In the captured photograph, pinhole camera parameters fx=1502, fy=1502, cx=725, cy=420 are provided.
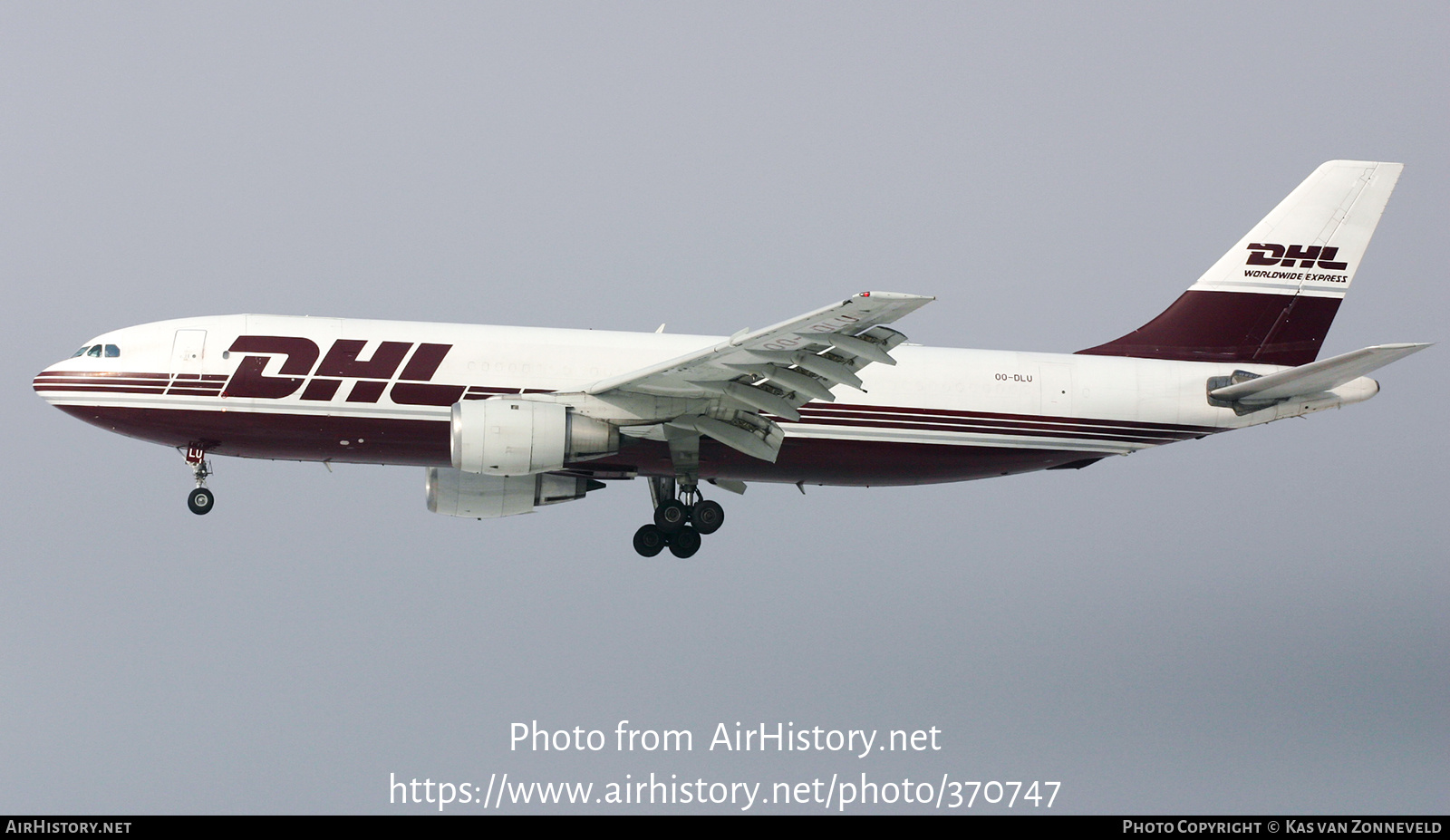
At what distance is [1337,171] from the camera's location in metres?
34.4

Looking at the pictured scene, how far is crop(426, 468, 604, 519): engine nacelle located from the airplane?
0.15 feet

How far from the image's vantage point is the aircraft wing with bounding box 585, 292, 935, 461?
83.3 feet

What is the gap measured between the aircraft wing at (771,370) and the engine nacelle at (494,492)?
3779 mm

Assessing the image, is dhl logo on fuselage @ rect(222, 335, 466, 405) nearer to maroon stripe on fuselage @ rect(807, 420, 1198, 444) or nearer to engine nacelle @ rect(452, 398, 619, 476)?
engine nacelle @ rect(452, 398, 619, 476)

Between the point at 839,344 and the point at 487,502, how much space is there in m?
10.7

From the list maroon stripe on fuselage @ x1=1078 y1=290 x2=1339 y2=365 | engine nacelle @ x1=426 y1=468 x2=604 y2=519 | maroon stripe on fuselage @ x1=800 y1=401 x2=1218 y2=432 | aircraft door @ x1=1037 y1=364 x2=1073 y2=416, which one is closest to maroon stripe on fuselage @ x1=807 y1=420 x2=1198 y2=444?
maroon stripe on fuselage @ x1=800 y1=401 x2=1218 y2=432

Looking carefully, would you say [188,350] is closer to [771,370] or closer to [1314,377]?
[771,370]

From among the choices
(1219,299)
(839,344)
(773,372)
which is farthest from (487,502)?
(1219,299)

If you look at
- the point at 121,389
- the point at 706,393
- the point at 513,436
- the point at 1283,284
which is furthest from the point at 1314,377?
the point at 121,389

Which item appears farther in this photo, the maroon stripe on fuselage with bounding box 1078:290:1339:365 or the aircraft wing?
the maroon stripe on fuselage with bounding box 1078:290:1339:365

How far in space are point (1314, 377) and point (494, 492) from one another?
17498 millimetres

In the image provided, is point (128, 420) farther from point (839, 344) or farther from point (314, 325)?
point (839, 344)

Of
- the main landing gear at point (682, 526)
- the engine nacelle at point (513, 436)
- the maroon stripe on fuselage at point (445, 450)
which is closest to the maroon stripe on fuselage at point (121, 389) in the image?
the maroon stripe on fuselage at point (445, 450)

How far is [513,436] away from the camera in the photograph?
28469 millimetres
